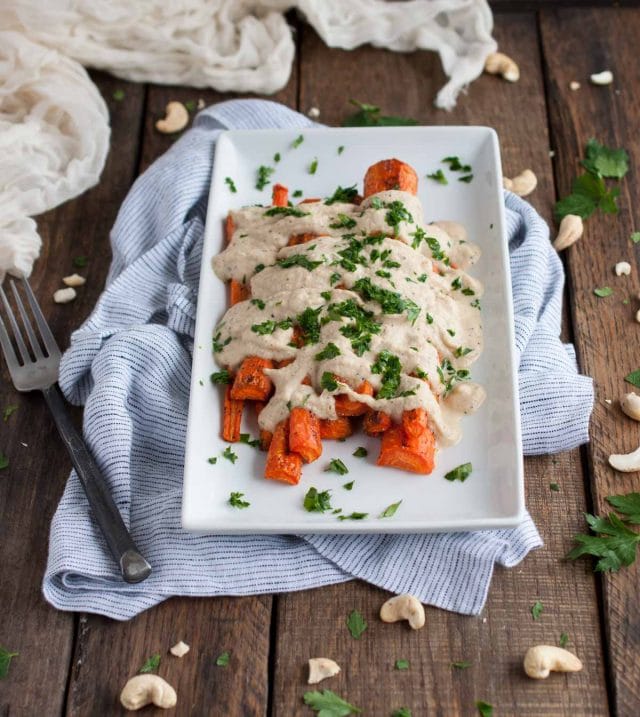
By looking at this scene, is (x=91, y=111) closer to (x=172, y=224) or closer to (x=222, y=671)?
(x=172, y=224)

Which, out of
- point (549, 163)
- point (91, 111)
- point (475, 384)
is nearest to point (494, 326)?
point (475, 384)

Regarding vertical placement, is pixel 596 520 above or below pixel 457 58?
below

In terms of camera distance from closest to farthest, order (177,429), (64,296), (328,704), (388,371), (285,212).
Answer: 1. (328,704)
2. (388,371)
3. (177,429)
4. (285,212)
5. (64,296)

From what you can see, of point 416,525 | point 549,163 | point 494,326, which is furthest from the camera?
point 549,163

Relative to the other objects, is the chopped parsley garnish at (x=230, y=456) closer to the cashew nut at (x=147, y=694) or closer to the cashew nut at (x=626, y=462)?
the cashew nut at (x=147, y=694)

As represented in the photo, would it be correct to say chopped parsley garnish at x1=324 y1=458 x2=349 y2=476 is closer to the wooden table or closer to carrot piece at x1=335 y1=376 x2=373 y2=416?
carrot piece at x1=335 y1=376 x2=373 y2=416

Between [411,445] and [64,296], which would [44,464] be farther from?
[411,445]

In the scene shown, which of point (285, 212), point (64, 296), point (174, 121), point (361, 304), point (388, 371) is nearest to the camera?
point (388, 371)

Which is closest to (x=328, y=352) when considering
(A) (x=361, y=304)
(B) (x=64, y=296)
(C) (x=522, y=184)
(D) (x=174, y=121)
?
(A) (x=361, y=304)
